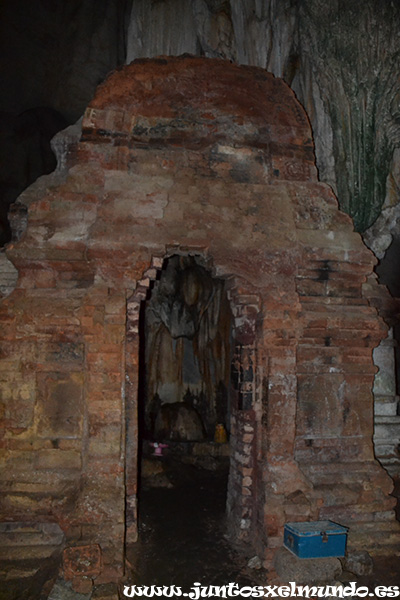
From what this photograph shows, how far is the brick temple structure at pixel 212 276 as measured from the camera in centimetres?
473

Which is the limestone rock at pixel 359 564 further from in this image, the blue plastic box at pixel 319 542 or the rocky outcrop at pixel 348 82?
the rocky outcrop at pixel 348 82

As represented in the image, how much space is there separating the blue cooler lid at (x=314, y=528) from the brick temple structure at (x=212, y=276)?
141 mm

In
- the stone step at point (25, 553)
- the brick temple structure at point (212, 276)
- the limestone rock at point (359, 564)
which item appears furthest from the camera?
the brick temple structure at point (212, 276)

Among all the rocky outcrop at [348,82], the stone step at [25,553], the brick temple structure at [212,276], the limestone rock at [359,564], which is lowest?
the limestone rock at [359,564]

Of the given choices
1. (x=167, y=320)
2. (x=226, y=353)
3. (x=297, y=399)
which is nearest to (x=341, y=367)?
(x=297, y=399)

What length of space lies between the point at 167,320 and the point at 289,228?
590cm

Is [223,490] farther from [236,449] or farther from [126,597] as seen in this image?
[126,597]

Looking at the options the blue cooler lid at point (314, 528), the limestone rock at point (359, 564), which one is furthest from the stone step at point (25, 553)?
the limestone rock at point (359, 564)

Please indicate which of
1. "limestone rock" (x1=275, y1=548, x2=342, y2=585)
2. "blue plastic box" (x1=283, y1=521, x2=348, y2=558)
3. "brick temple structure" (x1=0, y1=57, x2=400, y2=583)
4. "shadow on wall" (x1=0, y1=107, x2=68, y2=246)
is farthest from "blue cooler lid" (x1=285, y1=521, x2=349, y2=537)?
"shadow on wall" (x1=0, y1=107, x2=68, y2=246)

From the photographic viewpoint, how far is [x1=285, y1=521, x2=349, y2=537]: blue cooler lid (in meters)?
4.34

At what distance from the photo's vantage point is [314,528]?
451 centimetres

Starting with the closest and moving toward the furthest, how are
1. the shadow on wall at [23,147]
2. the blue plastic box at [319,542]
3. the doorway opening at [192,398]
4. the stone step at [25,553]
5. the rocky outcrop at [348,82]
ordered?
the blue plastic box at [319,542] < the stone step at [25,553] < the doorway opening at [192,398] < the rocky outcrop at [348,82] < the shadow on wall at [23,147]

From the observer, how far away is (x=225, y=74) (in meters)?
5.89

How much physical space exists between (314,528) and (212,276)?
3.00m
